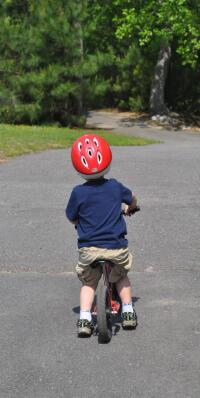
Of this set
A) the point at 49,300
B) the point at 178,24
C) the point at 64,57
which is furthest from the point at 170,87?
the point at 49,300

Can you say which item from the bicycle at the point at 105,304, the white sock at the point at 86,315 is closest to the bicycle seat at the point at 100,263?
the bicycle at the point at 105,304

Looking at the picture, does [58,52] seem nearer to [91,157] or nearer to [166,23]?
[166,23]

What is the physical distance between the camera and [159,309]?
543 centimetres

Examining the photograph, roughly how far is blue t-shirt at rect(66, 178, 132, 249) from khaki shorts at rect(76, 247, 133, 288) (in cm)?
4

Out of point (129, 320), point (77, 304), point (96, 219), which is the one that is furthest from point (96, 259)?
point (77, 304)

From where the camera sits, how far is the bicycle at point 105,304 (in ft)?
15.3

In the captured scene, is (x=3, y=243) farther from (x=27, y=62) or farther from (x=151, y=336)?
(x=27, y=62)

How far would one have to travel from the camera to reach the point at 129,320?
16.3 feet

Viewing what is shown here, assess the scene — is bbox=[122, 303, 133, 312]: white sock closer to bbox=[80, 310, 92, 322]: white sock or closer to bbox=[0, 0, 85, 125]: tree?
bbox=[80, 310, 92, 322]: white sock

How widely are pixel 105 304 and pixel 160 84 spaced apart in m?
28.7

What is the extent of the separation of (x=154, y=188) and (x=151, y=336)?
22.9ft

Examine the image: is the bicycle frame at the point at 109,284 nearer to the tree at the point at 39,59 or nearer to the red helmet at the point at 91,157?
the red helmet at the point at 91,157

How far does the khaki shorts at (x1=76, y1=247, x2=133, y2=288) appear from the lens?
189 inches

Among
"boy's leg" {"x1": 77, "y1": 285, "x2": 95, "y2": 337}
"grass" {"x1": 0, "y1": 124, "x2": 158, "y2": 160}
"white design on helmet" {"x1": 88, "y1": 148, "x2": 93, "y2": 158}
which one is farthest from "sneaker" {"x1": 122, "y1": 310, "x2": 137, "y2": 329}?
"grass" {"x1": 0, "y1": 124, "x2": 158, "y2": 160}
